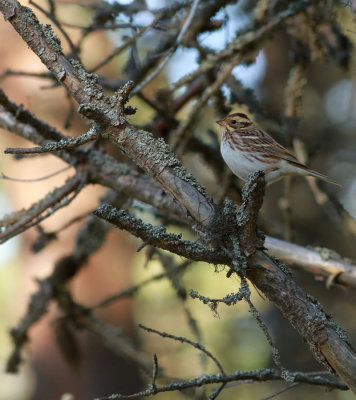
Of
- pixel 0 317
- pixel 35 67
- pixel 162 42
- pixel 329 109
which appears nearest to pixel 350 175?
pixel 329 109

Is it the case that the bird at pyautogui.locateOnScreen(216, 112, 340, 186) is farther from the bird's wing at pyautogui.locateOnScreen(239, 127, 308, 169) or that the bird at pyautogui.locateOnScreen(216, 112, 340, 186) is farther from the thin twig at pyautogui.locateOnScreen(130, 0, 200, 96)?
the thin twig at pyautogui.locateOnScreen(130, 0, 200, 96)

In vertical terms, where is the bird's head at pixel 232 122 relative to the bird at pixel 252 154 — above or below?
above

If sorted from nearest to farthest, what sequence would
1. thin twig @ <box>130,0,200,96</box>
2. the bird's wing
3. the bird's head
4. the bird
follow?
thin twig @ <box>130,0,200,96</box>
the bird
the bird's wing
the bird's head

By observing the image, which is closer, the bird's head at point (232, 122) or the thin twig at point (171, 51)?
the thin twig at point (171, 51)

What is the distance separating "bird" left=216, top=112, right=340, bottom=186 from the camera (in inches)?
155

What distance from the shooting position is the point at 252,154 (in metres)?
4.16

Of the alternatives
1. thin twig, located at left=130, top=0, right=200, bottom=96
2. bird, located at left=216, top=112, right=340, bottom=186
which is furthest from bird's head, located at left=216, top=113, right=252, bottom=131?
thin twig, located at left=130, top=0, right=200, bottom=96

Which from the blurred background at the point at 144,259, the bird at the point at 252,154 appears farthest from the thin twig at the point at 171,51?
the blurred background at the point at 144,259

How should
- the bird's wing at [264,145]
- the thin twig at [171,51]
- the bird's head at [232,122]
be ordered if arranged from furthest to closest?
the bird's head at [232,122]
the bird's wing at [264,145]
the thin twig at [171,51]

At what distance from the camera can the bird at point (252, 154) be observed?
3943mm

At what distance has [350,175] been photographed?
24.6 ft

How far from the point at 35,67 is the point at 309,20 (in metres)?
4.21

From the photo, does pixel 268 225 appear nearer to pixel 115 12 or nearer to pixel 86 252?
pixel 86 252

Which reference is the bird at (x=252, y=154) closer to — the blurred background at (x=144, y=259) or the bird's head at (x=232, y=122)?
the bird's head at (x=232, y=122)
